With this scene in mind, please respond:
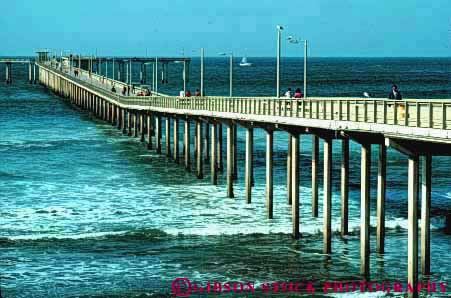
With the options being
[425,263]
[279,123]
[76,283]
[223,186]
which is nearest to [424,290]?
[425,263]

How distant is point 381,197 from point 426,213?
420 centimetres

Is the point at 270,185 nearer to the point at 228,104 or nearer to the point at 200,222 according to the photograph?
the point at 200,222

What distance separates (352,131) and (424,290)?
→ 18.5ft

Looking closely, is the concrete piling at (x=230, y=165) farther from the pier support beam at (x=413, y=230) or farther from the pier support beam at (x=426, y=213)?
the pier support beam at (x=413, y=230)

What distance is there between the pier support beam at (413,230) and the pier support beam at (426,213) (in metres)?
0.65

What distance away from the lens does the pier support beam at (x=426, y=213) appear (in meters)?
29.5

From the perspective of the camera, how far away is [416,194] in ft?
95.1

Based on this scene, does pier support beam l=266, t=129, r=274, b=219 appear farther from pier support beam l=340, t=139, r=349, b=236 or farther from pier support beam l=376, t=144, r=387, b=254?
pier support beam l=376, t=144, r=387, b=254

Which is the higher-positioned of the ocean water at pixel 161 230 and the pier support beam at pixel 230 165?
the pier support beam at pixel 230 165

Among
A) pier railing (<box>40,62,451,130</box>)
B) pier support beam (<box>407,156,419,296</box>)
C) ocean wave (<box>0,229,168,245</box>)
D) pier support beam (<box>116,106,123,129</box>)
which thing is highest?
pier railing (<box>40,62,451,130</box>)

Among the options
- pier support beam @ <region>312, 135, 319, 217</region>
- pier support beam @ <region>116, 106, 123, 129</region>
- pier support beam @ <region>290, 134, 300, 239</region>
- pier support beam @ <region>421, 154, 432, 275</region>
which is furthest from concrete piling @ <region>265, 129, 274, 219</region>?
pier support beam @ <region>116, 106, 123, 129</region>

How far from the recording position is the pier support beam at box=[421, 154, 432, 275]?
2953 centimetres

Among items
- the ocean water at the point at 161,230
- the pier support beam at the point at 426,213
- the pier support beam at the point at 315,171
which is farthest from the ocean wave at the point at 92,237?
the pier support beam at the point at 426,213

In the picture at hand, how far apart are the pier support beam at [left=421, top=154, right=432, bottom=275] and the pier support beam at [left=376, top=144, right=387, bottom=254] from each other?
2432 millimetres
